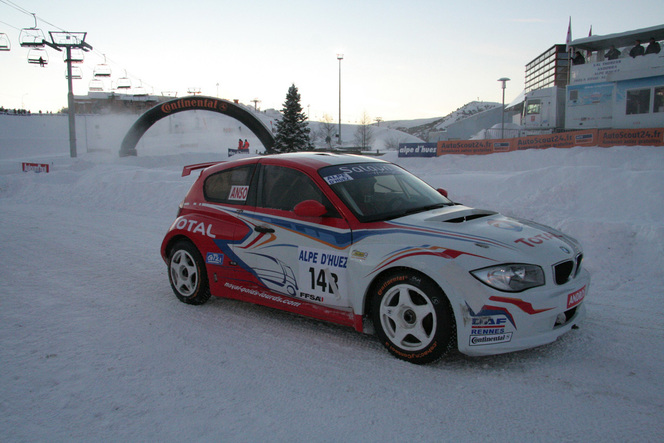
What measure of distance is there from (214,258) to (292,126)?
32.4 metres

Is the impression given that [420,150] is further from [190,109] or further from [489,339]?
[489,339]

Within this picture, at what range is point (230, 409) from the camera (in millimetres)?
3109

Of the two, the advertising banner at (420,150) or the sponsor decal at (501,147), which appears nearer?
Result: the sponsor decal at (501,147)

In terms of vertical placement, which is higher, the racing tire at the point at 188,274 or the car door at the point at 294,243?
the car door at the point at 294,243

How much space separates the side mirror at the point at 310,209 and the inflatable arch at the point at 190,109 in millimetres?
29131

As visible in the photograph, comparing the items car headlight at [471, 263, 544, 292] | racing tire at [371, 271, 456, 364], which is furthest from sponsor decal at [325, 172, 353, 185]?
car headlight at [471, 263, 544, 292]

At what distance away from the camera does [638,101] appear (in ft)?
71.6

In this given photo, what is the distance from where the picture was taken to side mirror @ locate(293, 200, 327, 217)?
4059 mm

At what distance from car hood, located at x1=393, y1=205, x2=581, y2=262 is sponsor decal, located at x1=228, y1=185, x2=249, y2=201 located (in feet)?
5.84

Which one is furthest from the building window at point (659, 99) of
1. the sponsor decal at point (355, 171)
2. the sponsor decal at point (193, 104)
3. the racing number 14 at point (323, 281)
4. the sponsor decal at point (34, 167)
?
the sponsor decal at point (34, 167)

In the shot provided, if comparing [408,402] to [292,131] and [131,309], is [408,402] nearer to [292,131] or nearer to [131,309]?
[131,309]

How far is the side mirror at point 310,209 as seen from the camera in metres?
4.06

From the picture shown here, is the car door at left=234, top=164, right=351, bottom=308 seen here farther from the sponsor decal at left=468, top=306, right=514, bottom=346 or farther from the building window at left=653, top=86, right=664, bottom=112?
the building window at left=653, top=86, right=664, bottom=112

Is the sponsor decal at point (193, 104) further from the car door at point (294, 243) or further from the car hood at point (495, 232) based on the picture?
the car hood at point (495, 232)
